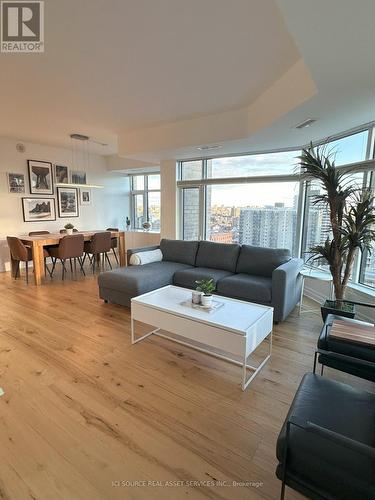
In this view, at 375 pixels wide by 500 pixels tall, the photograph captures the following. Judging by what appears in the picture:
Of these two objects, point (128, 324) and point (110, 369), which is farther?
point (128, 324)

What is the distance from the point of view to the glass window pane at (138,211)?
8.07 meters

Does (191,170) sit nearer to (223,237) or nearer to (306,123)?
(223,237)

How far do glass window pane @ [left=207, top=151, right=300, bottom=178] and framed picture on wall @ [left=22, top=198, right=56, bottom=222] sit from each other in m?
3.88

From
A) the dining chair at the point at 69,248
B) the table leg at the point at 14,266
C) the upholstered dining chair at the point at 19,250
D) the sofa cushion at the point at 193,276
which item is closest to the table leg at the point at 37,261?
the upholstered dining chair at the point at 19,250

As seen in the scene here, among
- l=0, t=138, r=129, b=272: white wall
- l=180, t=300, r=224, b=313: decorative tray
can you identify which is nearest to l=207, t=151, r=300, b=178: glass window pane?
l=180, t=300, r=224, b=313: decorative tray

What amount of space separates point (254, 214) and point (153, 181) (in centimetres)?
363

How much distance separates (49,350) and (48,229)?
455cm

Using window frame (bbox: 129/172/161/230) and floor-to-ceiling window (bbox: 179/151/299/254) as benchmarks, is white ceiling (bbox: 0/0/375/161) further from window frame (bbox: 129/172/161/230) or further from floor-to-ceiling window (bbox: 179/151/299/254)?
window frame (bbox: 129/172/161/230)

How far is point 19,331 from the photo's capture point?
3027 mm

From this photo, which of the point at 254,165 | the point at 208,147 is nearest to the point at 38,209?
the point at 208,147

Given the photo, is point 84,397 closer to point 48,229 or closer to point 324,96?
point 324,96

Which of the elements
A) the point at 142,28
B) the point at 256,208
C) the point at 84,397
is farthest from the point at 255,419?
the point at 256,208

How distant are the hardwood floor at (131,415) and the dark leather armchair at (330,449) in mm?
428

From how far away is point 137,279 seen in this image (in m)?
3.50
